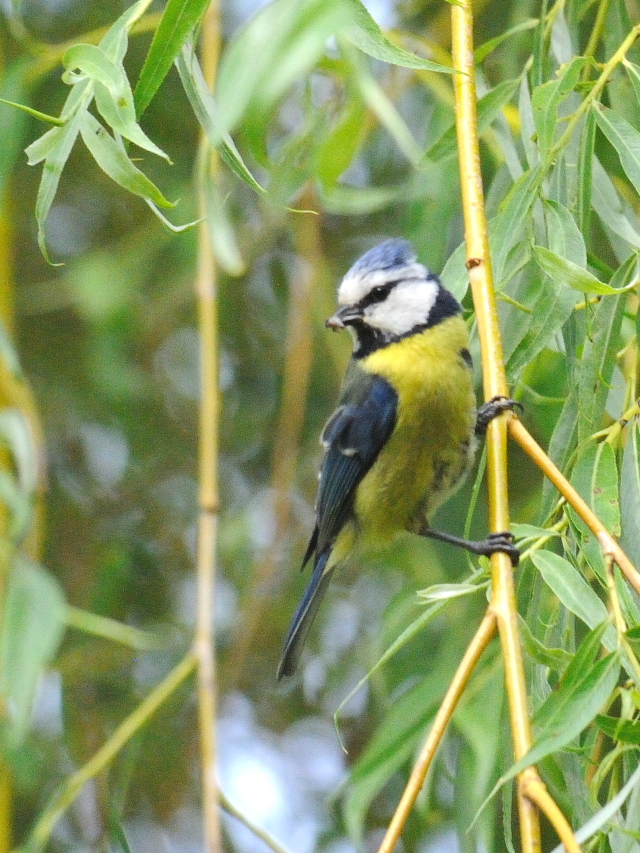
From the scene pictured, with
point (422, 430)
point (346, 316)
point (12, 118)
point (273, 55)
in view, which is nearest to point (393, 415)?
point (422, 430)

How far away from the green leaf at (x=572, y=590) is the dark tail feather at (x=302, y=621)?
706 mm

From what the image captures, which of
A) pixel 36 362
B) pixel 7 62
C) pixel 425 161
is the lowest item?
pixel 425 161

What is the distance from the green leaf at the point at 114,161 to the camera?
101 cm

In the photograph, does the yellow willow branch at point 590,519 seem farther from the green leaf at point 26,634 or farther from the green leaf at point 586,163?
the green leaf at point 26,634

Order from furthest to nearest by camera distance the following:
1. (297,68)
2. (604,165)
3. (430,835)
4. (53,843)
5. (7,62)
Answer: (7,62)
(53,843)
(430,835)
(604,165)
(297,68)

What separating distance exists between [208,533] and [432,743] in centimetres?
75

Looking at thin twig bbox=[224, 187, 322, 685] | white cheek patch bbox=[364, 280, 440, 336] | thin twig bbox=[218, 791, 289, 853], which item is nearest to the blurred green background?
thin twig bbox=[224, 187, 322, 685]

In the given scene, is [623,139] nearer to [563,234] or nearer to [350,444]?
[563,234]

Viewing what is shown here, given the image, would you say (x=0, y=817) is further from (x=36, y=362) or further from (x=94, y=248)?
(x=94, y=248)

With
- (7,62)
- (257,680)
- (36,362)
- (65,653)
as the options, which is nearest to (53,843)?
(65,653)

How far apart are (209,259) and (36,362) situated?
143 centimetres

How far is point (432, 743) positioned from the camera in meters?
0.86

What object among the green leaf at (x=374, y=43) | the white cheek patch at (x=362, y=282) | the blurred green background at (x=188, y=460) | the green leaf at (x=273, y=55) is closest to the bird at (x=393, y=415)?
the white cheek patch at (x=362, y=282)

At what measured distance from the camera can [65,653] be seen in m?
2.54
